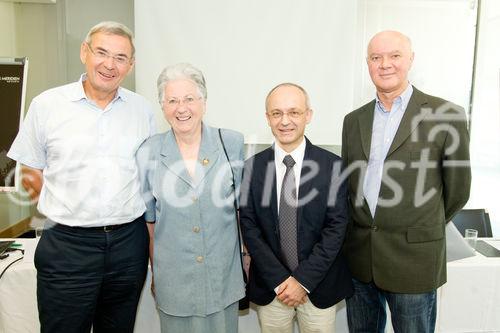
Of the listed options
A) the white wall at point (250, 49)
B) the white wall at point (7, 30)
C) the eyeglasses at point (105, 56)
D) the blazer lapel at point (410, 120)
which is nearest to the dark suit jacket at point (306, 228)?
the blazer lapel at point (410, 120)

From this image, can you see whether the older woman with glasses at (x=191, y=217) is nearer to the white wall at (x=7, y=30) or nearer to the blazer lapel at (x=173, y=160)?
the blazer lapel at (x=173, y=160)

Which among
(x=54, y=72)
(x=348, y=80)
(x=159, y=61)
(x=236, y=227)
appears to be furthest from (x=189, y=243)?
(x=54, y=72)

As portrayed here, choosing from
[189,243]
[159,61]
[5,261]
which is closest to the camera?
[189,243]

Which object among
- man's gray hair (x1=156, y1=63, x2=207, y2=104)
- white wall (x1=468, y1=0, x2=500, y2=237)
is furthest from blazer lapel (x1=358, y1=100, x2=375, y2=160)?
white wall (x1=468, y1=0, x2=500, y2=237)

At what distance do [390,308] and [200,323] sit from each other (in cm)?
79

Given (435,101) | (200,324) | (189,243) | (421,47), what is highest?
(421,47)

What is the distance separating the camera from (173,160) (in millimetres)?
1504

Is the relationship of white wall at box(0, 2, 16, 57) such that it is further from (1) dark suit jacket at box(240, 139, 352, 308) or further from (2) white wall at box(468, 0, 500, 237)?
(2) white wall at box(468, 0, 500, 237)

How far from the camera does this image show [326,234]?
5.30ft

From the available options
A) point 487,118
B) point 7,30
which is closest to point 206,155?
point 7,30

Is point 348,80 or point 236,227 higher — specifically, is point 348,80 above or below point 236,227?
above

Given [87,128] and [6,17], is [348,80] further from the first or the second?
[6,17]

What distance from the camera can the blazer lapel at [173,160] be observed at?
58.5 inches

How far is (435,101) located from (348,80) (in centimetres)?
193
